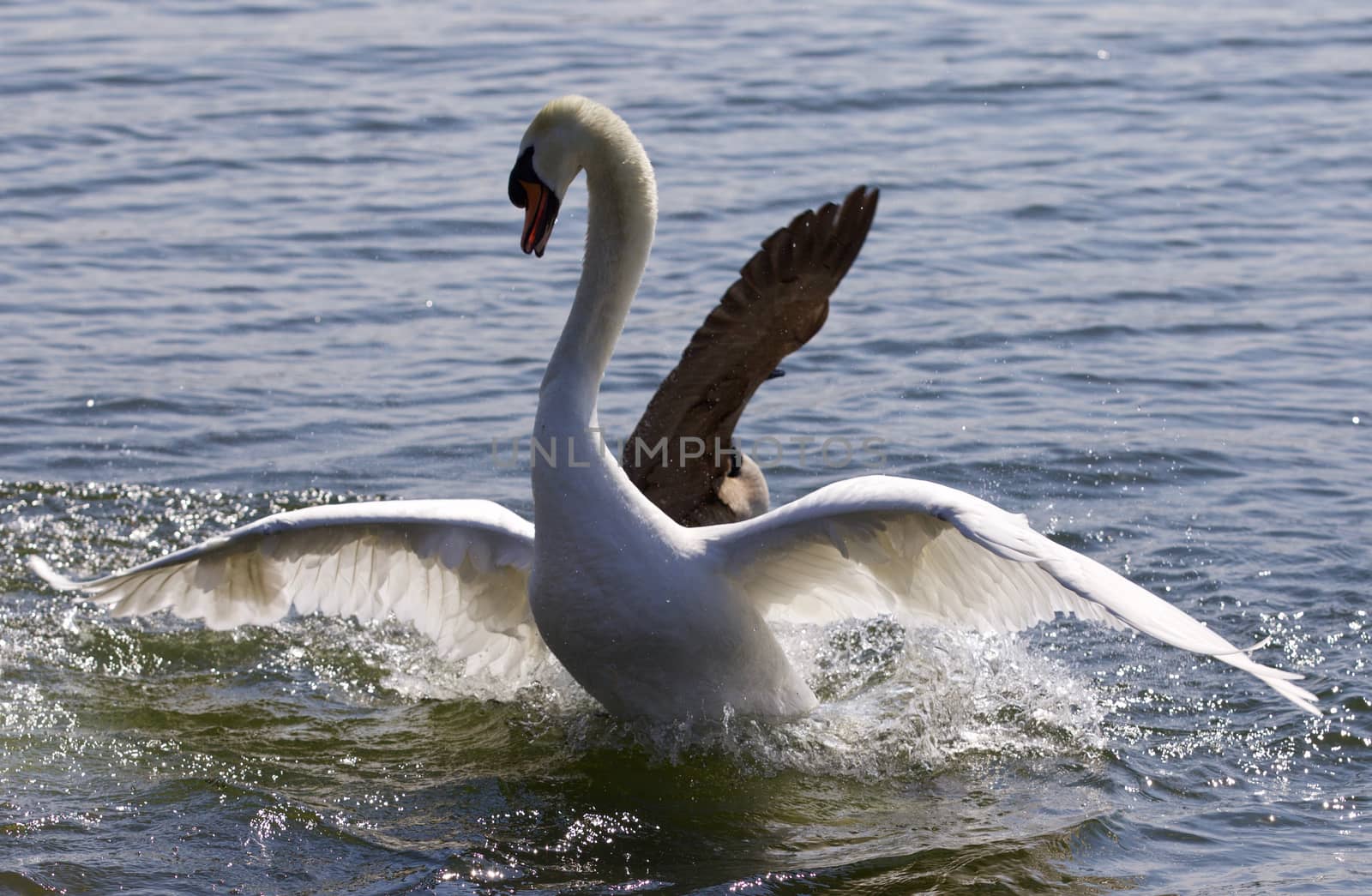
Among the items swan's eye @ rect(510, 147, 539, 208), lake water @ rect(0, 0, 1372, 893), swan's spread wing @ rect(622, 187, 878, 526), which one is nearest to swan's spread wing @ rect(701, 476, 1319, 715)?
lake water @ rect(0, 0, 1372, 893)

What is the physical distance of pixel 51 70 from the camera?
1580 centimetres

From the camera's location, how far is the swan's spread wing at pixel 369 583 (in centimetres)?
585

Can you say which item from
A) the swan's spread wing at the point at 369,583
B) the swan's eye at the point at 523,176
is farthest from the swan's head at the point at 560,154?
the swan's spread wing at the point at 369,583

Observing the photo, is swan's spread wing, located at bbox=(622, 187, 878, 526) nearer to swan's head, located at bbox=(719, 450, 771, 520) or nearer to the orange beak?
swan's head, located at bbox=(719, 450, 771, 520)

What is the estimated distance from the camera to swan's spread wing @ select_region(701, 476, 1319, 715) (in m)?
4.39

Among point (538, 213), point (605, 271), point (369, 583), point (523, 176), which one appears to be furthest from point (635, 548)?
point (369, 583)

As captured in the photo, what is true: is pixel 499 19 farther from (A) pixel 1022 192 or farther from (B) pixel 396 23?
(A) pixel 1022 192

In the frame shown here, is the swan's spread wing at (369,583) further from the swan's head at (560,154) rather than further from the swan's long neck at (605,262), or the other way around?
the swan's head at (560,154)

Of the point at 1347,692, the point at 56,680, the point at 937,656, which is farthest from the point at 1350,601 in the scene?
the point at 56,680

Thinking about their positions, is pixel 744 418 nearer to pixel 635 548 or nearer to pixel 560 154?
pixel 560 154

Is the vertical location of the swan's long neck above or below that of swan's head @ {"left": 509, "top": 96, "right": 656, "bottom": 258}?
below

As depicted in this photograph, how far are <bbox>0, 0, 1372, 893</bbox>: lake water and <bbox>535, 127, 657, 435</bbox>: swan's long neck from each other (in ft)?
3.78

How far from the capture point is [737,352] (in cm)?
664

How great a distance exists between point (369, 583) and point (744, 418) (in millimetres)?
3235
